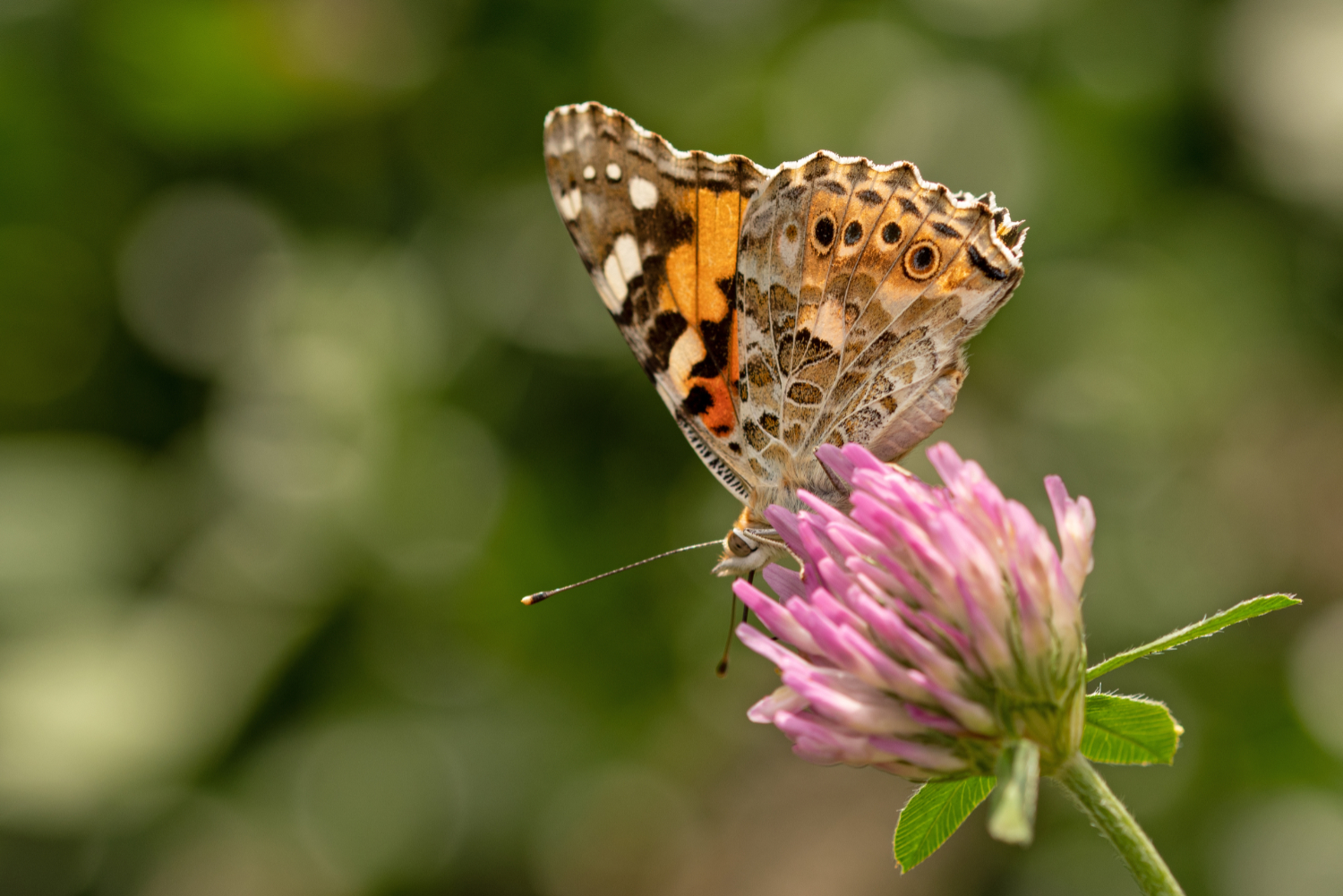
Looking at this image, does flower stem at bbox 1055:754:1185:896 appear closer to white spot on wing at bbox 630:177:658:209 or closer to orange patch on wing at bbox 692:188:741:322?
orange patch on wing at bbox 692:188:741:322

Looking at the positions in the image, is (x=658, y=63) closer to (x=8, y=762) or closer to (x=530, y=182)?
(x=530, y=182)

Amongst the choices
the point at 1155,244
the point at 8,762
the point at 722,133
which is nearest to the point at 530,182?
the point at 722,133

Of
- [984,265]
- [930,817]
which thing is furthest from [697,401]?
[930,817]

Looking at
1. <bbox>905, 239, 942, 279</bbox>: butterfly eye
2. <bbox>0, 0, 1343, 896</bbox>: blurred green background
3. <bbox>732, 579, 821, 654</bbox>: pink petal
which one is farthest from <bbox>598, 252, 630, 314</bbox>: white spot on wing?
<bbox>0, 0, 1343, 896</bbox>: blurred green background

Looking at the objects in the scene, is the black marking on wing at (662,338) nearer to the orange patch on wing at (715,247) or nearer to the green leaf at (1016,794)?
the orange patch on wing at (715,247)

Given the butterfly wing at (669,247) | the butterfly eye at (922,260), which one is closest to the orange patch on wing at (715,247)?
the butterfly wing at (669,247)
